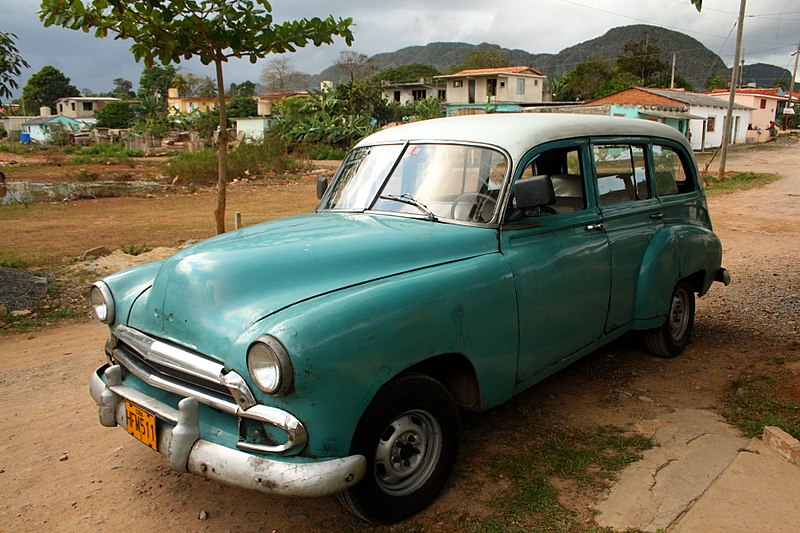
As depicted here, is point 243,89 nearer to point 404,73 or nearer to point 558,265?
point 404,73

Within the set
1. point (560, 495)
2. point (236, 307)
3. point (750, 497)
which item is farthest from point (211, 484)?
point (750, 497)

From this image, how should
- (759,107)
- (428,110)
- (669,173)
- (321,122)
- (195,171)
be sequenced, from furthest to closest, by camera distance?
(759,107) → (428,110) → (321,122) → (195,171) → (669,173)

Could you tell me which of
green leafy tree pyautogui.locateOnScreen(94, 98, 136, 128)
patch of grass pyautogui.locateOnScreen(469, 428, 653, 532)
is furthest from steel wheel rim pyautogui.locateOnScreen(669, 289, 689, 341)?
green leafy tree pyautogui.locateOnScreen(94, 98, 136, 128)

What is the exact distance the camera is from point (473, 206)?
346 cm

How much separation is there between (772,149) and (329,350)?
4400 cm

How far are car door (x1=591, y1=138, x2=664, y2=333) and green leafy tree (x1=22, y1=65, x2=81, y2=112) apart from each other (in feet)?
336

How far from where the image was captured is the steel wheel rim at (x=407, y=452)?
2.74m

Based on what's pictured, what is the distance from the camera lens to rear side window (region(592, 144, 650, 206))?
414cm

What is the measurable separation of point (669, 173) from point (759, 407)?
186 cm

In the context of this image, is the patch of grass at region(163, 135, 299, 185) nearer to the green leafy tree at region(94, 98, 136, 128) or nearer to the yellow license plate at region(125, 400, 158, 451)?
the yellow license plate at region(125, 400, 158, 451)

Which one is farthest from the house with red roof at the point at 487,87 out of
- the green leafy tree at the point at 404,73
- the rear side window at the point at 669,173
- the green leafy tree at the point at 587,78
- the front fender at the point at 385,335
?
the front fender at the point at 385,335

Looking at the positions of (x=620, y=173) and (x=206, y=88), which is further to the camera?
(x=206, y=88)

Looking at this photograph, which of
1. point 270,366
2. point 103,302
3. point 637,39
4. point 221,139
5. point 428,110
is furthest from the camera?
point 637,39

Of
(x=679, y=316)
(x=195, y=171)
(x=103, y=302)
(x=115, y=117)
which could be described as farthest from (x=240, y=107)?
(x=103, y=302)
